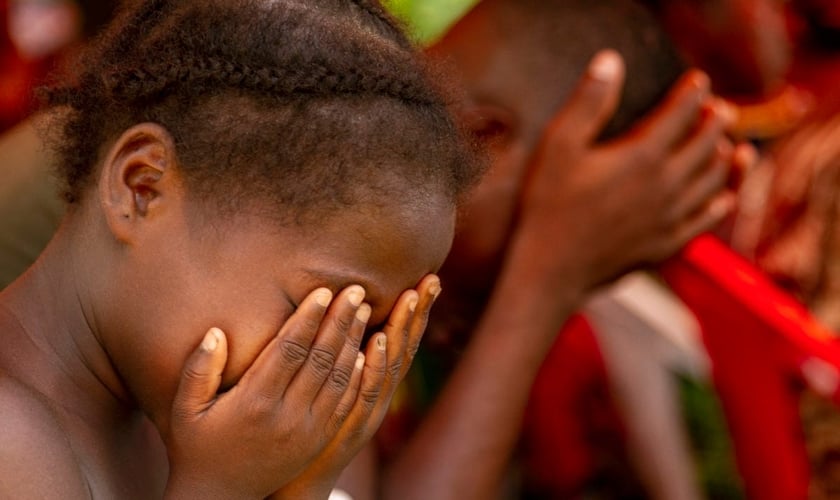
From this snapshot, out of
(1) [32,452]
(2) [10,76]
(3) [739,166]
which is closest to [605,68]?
(3) [739,166]

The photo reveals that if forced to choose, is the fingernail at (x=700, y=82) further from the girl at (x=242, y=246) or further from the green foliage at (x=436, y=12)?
the green foliage at (x=436, y=12)

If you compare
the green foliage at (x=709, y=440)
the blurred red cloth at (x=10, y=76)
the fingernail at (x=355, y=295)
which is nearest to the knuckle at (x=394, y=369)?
the fingernail at (x=355, y=295)

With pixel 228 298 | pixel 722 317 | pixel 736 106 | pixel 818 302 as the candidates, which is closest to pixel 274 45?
pixel 228 298

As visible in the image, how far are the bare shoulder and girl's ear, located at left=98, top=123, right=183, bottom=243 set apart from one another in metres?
0.15

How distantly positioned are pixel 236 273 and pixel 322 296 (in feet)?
0.23

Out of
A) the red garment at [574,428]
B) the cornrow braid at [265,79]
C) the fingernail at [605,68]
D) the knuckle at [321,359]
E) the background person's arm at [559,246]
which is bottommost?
the red garment at [574,428]

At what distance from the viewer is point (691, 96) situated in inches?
64.4

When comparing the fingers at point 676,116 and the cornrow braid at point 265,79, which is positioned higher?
the cornrow braid at point 265,79

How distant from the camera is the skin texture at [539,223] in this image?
159 cm

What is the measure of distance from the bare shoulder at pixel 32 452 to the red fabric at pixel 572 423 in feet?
4.00

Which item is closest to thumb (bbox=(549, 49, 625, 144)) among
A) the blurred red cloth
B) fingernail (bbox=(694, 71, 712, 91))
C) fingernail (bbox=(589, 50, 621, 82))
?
fingernail (bbox=(589, 50, 621, 82))

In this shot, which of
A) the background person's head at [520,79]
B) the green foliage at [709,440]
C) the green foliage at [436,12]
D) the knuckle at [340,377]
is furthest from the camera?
the green foliage at [709,440]

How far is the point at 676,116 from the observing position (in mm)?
1630

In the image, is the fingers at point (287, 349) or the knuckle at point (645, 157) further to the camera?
the knuckle at point (645, 157)
